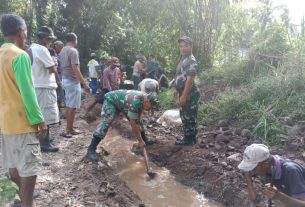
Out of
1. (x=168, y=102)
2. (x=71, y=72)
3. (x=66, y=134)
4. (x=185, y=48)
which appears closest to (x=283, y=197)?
(x=185, y=48)

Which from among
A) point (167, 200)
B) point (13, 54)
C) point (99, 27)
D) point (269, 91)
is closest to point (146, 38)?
point (99, 27)

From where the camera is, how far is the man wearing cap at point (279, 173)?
9.52 ft

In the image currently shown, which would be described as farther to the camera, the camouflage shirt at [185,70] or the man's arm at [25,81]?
the camouflage shirt at [185,70]

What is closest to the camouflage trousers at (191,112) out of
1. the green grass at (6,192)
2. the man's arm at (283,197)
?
the man's arm at (283,197)

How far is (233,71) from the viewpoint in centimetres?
998

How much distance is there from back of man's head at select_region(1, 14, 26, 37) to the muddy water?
2839mm

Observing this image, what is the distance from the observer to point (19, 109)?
322cm

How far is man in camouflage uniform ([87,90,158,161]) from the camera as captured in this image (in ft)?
16.5

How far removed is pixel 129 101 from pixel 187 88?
1.14m

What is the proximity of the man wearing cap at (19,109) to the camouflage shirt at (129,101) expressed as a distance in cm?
194

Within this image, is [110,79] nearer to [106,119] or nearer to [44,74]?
[106,119]

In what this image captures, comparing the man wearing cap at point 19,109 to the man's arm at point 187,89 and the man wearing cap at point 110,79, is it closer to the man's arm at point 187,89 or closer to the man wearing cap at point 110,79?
the man's arm at point 187,89

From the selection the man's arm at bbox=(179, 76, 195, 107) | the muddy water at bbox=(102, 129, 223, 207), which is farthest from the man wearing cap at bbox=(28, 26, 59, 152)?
the man's arm at bbox=(179, 76, 195, 107)

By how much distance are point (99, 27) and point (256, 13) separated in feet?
27.4
